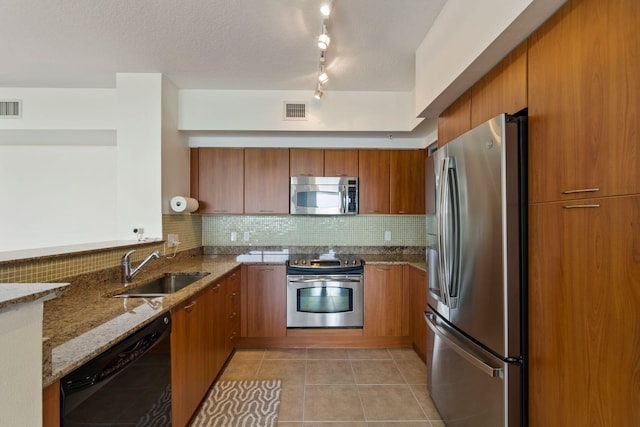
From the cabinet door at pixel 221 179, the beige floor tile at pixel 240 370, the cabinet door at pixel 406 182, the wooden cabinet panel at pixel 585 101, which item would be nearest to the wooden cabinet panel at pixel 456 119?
the wooden cabinet panel at pixel 585 101

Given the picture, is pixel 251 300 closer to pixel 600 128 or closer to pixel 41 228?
pixel 41 228

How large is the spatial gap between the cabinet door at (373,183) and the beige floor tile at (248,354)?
1.89 metres

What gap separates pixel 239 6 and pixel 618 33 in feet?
6.27

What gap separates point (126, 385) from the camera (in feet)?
4.11

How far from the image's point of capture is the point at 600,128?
99cm

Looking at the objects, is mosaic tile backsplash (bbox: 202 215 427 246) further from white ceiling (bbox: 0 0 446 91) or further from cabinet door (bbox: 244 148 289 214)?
white ceiling (bbox: 0 0 446 91)

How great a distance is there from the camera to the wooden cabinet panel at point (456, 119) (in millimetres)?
1872

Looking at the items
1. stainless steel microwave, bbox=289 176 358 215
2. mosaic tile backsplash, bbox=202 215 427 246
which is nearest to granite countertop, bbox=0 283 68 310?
stainless steel microwave, bbox=289 176 358 215

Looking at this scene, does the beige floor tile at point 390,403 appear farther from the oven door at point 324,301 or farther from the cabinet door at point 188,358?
the cabinet door at point 188,358

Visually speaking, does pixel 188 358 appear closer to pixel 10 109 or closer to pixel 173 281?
pixel 173 281

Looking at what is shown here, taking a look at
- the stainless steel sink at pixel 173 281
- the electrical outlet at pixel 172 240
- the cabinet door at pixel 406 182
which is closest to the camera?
the stainless steel sink at pixel 173 281

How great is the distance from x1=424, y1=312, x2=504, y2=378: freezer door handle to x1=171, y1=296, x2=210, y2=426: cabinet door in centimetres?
160

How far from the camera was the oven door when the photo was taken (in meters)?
3.12

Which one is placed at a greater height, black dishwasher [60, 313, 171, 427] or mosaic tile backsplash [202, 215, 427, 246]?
mosaic tile backsplash [202, 215, 427, 246]
